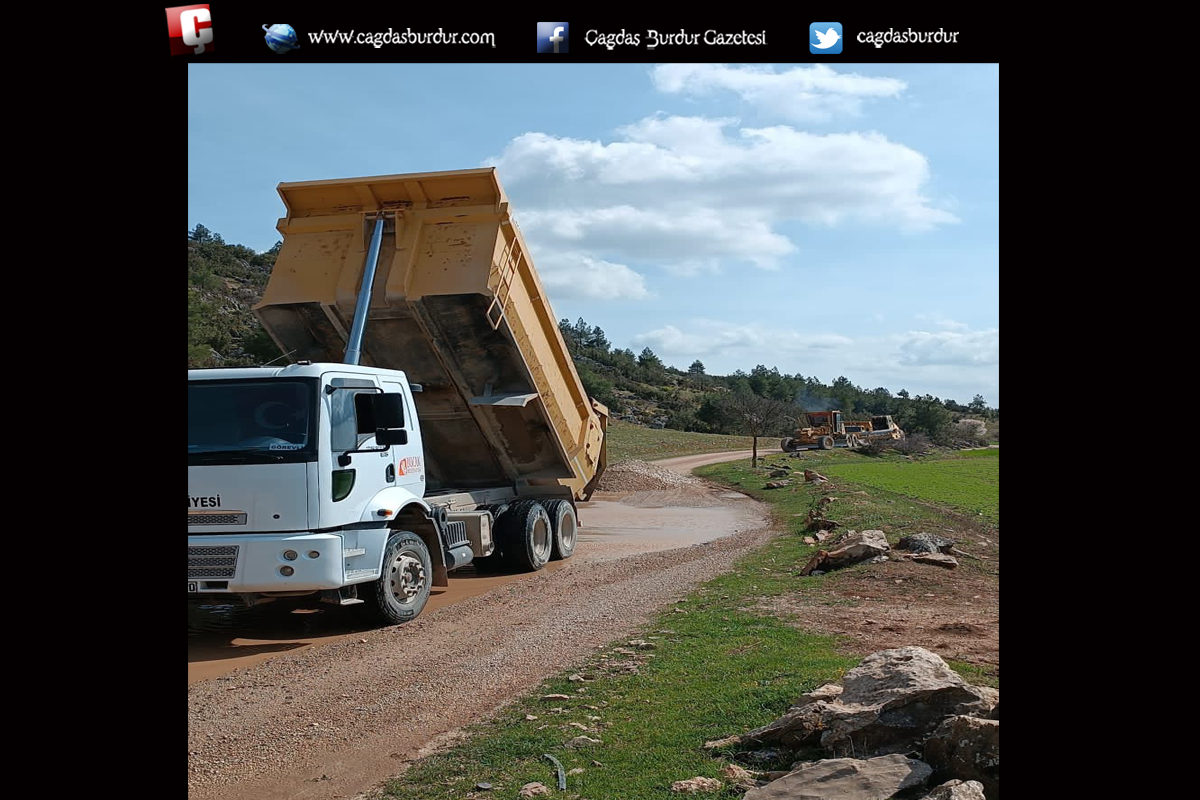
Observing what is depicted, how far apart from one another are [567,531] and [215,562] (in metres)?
6.64

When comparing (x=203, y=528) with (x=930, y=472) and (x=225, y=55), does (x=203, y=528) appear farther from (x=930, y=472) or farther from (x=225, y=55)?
(x=930, y=472)

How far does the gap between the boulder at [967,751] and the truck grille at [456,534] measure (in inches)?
282

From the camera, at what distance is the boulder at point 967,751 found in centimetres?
372

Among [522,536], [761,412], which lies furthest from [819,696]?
[761,412]

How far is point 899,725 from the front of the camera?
14.3 feet

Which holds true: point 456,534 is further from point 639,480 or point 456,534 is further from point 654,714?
point 639,480

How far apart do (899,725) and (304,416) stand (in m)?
5.62

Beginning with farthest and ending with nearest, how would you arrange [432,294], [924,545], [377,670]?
[924,545] → [432,294] → [377,670]

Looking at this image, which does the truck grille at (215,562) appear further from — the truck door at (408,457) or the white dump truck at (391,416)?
the truck door at (408,457)

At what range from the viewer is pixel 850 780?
3.88 m

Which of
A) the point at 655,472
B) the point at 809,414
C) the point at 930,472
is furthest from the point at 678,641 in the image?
the point at 809,414

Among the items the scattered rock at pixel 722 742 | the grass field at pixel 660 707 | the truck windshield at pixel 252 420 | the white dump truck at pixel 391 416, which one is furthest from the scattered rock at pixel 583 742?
the truck windshield at pixel 252 420

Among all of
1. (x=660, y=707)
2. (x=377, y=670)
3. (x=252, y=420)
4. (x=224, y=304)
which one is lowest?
(x=377, y=670)
